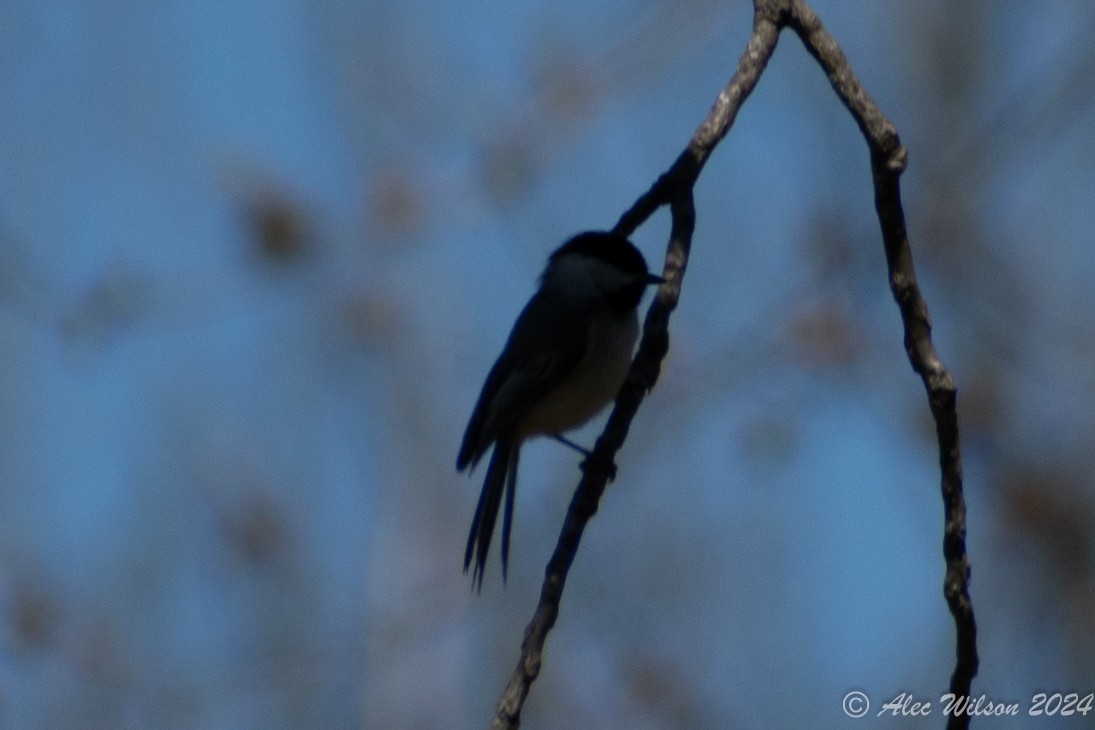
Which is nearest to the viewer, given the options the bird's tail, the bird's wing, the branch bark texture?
the branch bark texture

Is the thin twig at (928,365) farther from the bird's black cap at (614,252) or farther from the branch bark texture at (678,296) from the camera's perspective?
the bird's black cap at (614,252)

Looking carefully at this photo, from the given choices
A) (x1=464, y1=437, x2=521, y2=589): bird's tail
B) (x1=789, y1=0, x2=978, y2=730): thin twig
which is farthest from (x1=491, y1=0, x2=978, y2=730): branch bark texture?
(x1=464, y1=437, x2=521, y2=589): bird's tail

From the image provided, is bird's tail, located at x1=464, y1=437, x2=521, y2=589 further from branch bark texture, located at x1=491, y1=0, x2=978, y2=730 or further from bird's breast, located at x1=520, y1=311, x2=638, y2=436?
branch bark texture, located at x1=491, y1=0, x2=978, y2=730

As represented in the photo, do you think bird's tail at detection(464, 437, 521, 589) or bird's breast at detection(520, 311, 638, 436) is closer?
bird's tail at detection(464, 437, 521, 589)

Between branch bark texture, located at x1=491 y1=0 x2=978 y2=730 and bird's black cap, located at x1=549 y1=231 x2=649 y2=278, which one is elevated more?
bird's black cap, located at x1=549 y1=231 x2=649 y2=278

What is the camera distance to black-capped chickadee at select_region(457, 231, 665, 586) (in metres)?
4.38

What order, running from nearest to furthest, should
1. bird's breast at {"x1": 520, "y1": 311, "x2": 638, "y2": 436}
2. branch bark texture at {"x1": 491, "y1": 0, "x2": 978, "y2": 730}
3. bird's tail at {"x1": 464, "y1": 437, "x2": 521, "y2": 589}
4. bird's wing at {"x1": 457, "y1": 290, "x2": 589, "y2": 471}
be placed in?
branch bark texture at {"x1": 491, "y1": 0, "x2": 978, "y2": 730}, bird's tail at {"x1": 464, "y1": 437, "x2": 521, "y2": 589}, bird's wing at {"x1": 457, "y1": 290, "x2": 589, "y2": 471}, bird's breast at {"x1": 520, "y1": 311, "x2": 638, "y2": 436}

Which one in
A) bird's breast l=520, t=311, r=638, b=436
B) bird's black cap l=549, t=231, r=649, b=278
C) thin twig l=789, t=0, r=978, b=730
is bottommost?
thin twig l=789, t=0, r=978, b=730

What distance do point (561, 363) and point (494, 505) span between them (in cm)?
52

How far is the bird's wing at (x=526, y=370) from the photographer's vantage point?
14.3ft

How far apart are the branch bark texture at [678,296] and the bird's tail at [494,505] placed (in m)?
1.36

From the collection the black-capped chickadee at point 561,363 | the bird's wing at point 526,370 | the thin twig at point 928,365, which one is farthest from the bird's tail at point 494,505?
the thin twig at point 928,365

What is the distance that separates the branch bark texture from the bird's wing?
4.49 ft

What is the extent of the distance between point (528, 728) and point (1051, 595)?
3.42 meters
